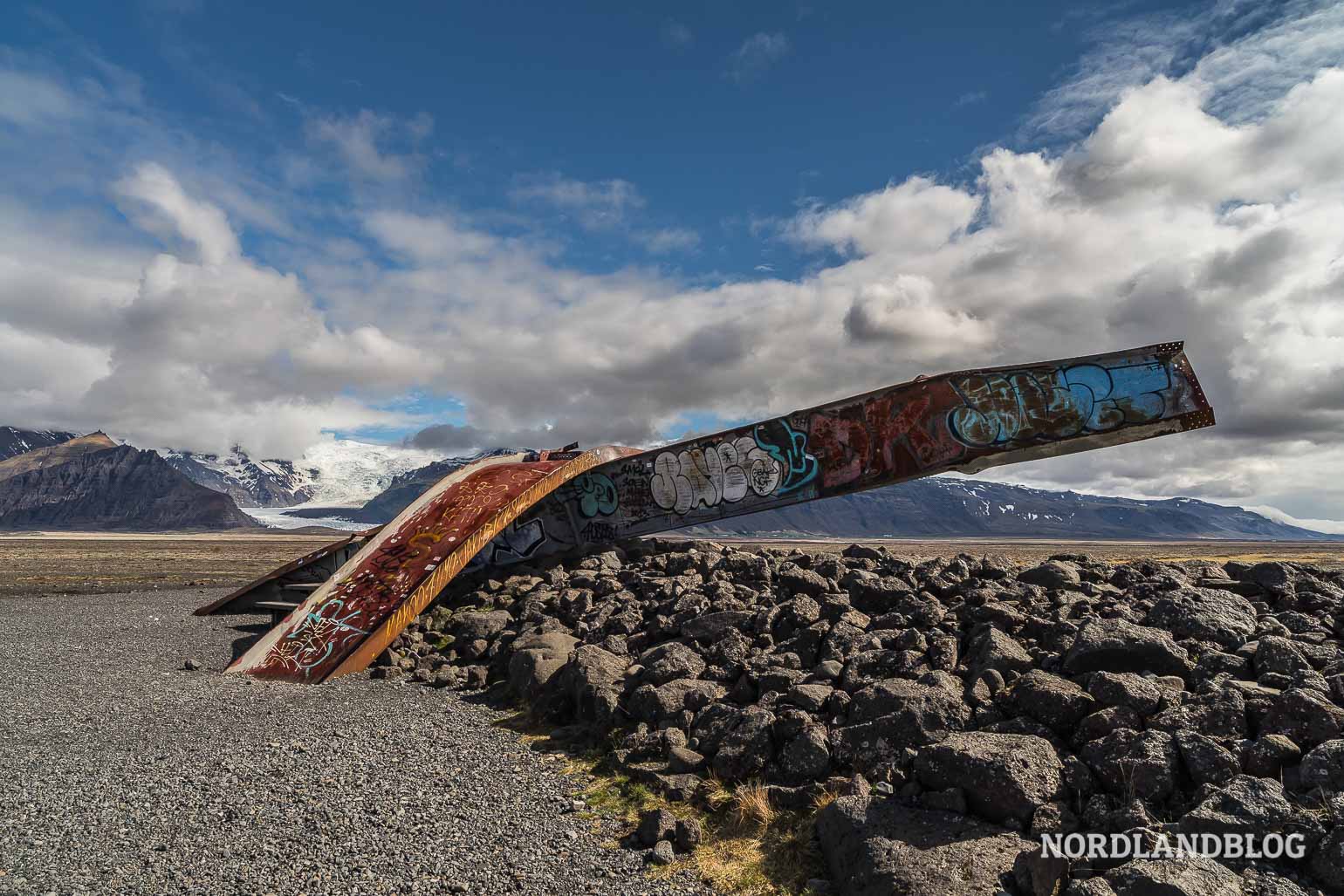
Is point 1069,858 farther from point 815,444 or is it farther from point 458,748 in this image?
point 815,444

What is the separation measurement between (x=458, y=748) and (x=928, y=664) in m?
6.75

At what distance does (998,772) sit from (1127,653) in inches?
112

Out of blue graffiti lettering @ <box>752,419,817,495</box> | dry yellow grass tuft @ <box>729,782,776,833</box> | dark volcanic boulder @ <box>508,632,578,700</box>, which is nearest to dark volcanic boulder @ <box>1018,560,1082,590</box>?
blue graffiti lettering @ <box>752,419,817,495</box>

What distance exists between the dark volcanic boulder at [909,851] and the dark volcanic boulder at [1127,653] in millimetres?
2865

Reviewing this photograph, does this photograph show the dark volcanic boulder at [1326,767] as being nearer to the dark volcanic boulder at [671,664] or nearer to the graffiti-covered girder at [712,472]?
the dark volcanic boulder at [671,664]

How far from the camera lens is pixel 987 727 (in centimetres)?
725

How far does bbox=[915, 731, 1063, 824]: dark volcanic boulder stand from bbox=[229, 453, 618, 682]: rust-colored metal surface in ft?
39.2

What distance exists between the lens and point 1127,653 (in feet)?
25.7

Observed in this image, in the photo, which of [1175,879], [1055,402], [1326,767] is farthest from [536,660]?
[1055,402]

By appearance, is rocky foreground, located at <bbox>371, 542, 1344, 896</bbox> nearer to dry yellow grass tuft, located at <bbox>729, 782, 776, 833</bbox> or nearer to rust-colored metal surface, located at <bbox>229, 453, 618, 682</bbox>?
dry yellow grass tuft, located at <bbox>729, 782, 776, 833</bbox>

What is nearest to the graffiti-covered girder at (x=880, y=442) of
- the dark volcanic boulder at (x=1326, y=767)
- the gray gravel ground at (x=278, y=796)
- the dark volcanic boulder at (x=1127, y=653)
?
the dark volcanic boulder at (x=1127, y=653)

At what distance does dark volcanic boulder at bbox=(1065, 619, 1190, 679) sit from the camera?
7734 mm

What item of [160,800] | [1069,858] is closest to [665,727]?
[1069,858]

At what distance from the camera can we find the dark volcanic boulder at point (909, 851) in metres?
5.52
